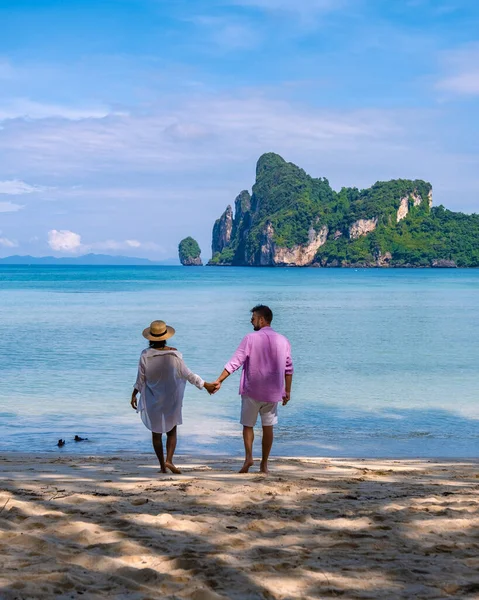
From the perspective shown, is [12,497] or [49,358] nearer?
[12,497]

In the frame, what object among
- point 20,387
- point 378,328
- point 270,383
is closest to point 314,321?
point 378,328

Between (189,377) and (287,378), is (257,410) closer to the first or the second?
(287,378)

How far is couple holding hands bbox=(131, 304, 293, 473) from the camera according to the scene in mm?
6414

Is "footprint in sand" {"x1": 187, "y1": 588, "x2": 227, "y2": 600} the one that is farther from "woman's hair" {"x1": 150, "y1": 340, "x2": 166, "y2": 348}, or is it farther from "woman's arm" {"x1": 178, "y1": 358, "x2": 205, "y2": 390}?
"woman's hair" {"x1": 150, "y1": 340, "x2": 166, "y2": 348}

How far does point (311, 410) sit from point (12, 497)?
26.9 feet

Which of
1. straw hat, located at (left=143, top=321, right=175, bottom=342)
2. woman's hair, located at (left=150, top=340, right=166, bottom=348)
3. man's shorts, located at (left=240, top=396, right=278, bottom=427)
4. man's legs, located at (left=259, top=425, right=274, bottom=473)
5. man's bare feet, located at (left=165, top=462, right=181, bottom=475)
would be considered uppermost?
straw hat, located at (left=143, top=321, right=175, bottom=342)

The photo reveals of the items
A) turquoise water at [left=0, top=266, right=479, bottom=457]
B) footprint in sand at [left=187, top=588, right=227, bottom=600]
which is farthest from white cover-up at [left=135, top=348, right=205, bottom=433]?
footprint in sand at [left=187, top=588, right=227, bottom=600]

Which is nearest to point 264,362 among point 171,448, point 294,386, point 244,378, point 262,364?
point 262,364

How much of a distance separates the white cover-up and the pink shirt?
0.48 m

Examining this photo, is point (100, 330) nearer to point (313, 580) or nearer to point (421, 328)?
point (421, 328)

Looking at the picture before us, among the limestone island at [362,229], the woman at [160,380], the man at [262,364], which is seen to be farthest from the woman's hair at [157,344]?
the limestone island at [362,229]

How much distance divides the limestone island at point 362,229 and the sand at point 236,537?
16434 centimetres

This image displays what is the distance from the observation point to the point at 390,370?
18266mm

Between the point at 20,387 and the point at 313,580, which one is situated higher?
the point at 313,580
